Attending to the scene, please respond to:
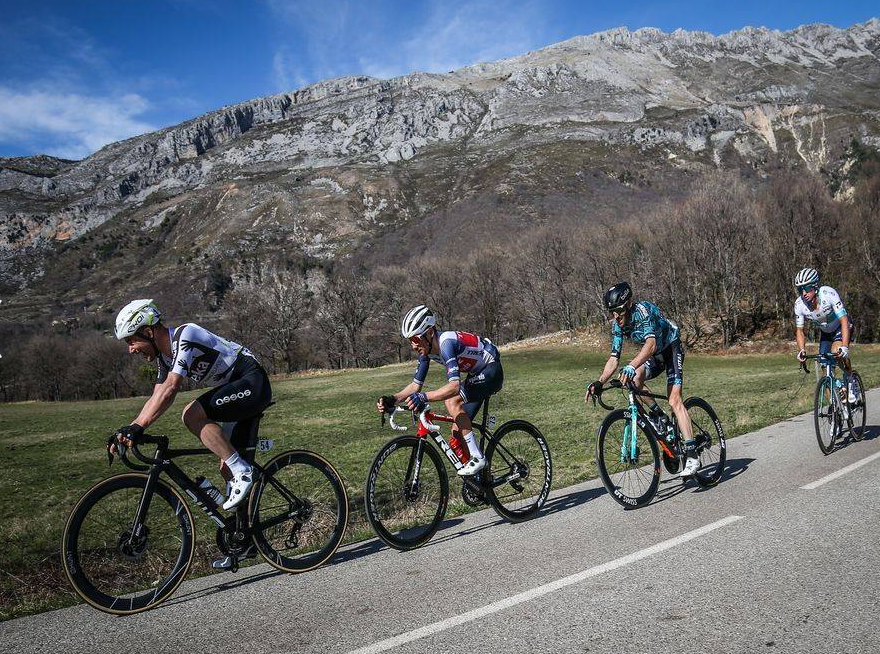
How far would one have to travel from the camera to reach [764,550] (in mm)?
4934

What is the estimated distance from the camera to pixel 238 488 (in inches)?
209

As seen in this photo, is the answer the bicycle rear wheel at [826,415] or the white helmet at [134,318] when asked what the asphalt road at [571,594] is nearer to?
the bicycle rear wheel at [826,415]

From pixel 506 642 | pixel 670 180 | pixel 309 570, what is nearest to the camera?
pixel 506 642

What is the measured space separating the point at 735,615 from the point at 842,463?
17.4ft

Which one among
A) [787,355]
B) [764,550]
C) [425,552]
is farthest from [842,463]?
[787,355]

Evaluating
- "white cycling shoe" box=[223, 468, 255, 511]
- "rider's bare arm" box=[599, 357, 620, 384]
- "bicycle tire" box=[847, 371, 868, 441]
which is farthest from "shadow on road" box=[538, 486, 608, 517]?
"bicycle tire" box=[847, 371, 868, 441]

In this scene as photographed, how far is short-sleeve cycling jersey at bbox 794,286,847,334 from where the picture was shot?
30.7 ft

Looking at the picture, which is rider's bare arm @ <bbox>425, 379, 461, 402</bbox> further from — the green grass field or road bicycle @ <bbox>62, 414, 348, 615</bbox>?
the green grass field

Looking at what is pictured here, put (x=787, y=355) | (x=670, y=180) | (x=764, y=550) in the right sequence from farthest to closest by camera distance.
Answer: (x=670, y=180), (x=787, y=355), (x=764, y=550)

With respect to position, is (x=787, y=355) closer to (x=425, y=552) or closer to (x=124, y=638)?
(x=425, y=552)

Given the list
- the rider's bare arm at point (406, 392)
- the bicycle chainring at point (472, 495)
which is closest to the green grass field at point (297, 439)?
the bicycle chainring at point (472, 495)

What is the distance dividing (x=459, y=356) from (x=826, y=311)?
6832 millimetres

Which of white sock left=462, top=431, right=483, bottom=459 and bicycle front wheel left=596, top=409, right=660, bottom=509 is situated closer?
white sock left=462, top=431, right=483, bottom=459

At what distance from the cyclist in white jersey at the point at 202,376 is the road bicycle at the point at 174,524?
0.60ft
